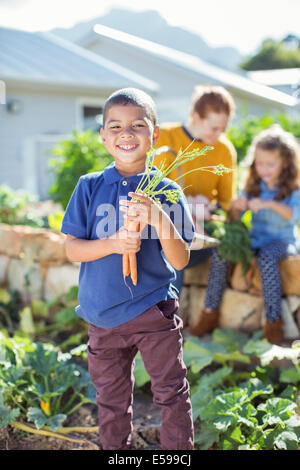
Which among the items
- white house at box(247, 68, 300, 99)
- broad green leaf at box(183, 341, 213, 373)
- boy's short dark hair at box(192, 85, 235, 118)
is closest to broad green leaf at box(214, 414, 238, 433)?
broad green leaf at box(183, 341, 213, 373)

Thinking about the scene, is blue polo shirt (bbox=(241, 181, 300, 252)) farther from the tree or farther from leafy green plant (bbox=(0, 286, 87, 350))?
leafy green plant (bbox=(0, 286, 87, 350))

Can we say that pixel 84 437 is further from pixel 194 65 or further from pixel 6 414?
pixel 194 65

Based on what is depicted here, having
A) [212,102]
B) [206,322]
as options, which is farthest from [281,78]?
[206,322]

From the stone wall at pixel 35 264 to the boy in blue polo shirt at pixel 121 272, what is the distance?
6.30ft

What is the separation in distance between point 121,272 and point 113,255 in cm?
6

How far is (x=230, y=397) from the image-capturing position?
207 centimetres

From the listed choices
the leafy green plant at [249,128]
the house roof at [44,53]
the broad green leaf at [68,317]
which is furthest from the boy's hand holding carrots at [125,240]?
the leafy green plant at [249,128]

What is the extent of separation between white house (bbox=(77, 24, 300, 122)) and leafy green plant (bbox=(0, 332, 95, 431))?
135 centimetres

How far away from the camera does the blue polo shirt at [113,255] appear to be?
1.65 metres

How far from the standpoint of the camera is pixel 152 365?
67.6 inches

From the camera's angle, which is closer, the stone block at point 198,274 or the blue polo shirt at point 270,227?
the blue polo shirt at point 270,227

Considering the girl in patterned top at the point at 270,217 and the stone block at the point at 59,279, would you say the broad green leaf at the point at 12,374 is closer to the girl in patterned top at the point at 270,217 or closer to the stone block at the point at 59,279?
the girl in patterned top at the point at 270,217
